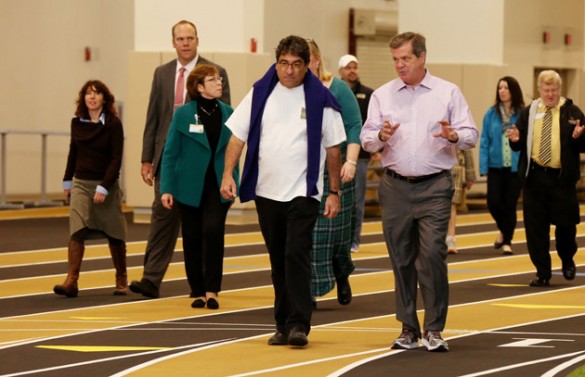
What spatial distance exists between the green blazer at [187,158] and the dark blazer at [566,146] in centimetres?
296

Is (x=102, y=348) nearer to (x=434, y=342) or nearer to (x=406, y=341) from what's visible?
(x=406, y=341)

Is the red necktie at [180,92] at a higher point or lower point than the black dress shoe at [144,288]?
higher

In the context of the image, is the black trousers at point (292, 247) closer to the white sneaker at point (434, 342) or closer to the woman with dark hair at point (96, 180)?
the white sneaker at point (434, 342)

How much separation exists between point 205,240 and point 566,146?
3604 millimetres

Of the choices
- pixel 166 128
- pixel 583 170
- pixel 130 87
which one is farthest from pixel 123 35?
pixel 166 128

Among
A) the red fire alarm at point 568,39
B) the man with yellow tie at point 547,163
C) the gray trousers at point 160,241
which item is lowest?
the gray trousers at point 160,241

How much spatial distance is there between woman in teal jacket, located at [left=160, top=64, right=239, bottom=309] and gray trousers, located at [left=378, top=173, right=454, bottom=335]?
2.60 metres

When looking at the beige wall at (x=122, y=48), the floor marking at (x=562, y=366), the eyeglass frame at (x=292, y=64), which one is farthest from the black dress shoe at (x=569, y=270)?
the beige wall at (x=122, y=48)

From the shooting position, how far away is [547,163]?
14.4 metres

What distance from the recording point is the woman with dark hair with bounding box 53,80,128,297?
45.0ft

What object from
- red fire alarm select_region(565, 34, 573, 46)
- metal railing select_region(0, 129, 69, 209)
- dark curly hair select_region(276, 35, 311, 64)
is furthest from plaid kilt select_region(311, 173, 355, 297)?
red fire alarm select_region(565, 34, 573, 46)

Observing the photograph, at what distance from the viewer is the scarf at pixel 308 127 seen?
33.9 ft

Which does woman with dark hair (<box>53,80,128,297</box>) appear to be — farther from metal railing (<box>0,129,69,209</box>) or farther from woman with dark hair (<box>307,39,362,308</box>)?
metal railing (<box>0,129,69,209</box>)

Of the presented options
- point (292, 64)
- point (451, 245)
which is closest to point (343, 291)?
point (292, 64)
